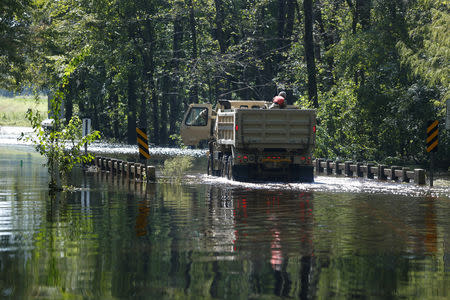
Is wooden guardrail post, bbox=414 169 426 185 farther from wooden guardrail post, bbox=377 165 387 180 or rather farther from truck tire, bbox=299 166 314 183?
truck tire, bbox=299 166 314 183

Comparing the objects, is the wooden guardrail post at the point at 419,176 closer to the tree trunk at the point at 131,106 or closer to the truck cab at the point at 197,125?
the truck cab at the point at 197,125

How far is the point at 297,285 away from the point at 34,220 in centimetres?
749

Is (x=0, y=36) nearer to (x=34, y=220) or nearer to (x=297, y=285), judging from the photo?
(x=34, y=220)

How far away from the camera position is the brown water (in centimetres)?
921

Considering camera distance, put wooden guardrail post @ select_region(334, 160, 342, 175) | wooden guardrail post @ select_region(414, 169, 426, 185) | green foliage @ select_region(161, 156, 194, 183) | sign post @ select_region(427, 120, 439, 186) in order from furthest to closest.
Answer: wooden guardrail post @ select_region(334, 160, 342, 175) < green foliage @ select_region(161, 156, 194, 183) < wooden guardrail post @ select_region(414, 169, 426, 185) < sign post @ select_region(427, 120, 439, 186)

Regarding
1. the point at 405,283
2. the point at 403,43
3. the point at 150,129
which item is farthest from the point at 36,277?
the point at 150,129

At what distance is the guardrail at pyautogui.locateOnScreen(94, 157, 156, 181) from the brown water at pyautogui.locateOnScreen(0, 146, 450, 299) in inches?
168

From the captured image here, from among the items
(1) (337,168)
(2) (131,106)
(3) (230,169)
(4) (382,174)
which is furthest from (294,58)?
(3) (230,169)

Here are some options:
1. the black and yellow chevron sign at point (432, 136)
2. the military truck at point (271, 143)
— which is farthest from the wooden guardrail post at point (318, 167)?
the black and yellow chevron sign at point (432, 136)

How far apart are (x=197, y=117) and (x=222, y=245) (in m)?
21.1

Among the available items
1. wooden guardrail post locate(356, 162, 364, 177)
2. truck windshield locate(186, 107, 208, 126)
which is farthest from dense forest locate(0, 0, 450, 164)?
truck windshield locate(186, 107, 208, 126)

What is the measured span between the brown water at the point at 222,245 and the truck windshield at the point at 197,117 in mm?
10758

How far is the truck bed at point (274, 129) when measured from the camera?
26.9 meters

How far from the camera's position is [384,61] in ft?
132
